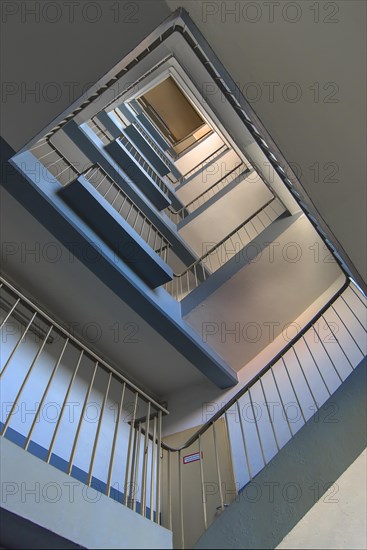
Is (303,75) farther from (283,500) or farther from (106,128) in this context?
(106,128)

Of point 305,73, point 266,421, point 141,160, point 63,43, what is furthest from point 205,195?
point 305,73

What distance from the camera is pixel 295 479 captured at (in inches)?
74.7

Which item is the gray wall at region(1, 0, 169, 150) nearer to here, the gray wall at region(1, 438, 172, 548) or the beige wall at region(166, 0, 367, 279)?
the beige wall at region(166, 0, 367, 279)

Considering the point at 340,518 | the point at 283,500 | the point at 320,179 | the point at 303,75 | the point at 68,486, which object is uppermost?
the point at 303,75

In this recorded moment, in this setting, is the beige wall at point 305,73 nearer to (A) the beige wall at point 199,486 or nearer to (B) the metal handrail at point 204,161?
(A) the beige wall at point 199,486

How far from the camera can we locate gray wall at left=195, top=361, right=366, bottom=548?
1.72m

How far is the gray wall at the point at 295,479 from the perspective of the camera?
1720mm

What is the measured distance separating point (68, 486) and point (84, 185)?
2611 mm

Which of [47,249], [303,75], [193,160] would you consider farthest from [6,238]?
[193,160]

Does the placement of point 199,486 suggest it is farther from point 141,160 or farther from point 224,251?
point 141,160

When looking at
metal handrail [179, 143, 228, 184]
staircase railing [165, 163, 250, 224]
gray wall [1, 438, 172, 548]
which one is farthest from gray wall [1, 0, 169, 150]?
metal handrail [179, 143, 228, 184]

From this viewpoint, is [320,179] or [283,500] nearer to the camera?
[283,500]

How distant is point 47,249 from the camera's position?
3861mm

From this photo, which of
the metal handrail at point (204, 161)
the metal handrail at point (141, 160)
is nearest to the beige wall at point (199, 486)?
the metal handrail at point (141, 160)
